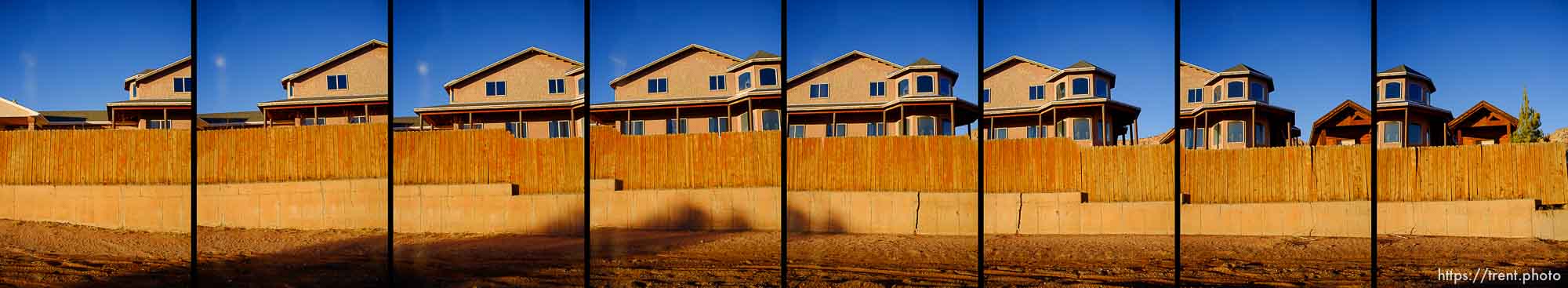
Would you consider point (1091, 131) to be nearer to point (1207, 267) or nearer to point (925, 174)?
point (925, 174)

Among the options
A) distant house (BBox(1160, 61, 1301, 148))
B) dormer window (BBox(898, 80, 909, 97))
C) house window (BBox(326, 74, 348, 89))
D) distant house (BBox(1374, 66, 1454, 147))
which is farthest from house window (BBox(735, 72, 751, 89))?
distant house (BBox(1374, 66, 1454, 147))

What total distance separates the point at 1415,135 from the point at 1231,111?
5328 millimetres

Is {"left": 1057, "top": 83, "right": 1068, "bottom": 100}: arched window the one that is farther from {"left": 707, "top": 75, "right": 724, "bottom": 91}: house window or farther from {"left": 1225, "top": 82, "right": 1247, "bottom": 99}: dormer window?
{"left": 1225, "top": 82, "right": 1247, "bottom": 99}: dormer window

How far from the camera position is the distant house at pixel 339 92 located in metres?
10.1

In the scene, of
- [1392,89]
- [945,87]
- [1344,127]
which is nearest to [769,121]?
[945,87]

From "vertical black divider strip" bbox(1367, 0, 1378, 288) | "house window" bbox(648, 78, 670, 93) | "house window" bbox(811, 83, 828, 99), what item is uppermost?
"house window" bbox(648, 78, 670, 93)

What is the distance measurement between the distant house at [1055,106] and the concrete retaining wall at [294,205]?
16.0 meters

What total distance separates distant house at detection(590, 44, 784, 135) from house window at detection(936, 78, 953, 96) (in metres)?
4.07

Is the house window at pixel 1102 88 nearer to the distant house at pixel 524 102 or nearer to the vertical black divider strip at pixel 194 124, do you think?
the distant house at pixel 524 102

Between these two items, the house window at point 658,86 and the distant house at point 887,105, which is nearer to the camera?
the distant house at point 887,105

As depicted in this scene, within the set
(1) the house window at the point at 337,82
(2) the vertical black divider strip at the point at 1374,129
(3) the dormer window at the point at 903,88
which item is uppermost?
(3) the dormer window at the point at 903,88

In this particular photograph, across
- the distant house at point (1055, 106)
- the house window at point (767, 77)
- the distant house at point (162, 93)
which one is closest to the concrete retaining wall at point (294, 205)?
the distant house at point (162, 93)

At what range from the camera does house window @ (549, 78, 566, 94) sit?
63.7 feet

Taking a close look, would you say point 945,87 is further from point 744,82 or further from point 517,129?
point 517,129
